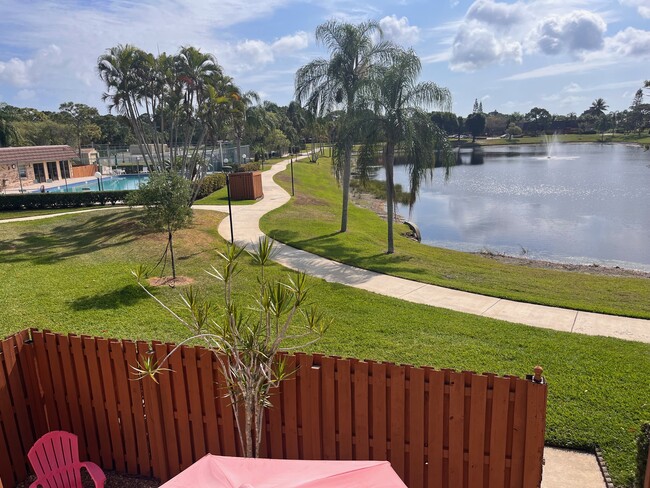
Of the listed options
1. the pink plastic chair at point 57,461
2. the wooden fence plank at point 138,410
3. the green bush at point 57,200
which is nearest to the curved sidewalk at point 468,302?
the wooden fence plank at point 138,410

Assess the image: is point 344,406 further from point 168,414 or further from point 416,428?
point 168,414

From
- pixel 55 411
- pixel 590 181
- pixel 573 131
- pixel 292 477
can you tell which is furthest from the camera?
pixel 573 131

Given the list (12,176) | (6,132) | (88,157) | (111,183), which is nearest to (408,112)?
(111,183)

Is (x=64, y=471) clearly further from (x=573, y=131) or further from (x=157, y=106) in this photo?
(x=573, y=131)

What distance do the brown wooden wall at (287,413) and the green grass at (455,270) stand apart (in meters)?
7.54

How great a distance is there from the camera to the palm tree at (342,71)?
62.8ft

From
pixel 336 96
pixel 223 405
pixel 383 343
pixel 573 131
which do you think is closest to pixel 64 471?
pixel 223 405

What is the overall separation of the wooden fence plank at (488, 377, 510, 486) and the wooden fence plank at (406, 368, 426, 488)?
0.60 m

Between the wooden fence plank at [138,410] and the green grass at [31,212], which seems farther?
the green grass at [31,212]

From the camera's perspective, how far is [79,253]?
1566 cm

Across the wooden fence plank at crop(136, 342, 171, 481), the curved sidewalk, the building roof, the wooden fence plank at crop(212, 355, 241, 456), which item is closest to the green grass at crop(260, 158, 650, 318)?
the curved sidewalk

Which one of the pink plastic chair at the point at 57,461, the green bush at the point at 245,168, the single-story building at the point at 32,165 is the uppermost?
the single-story building at the point at 32,165

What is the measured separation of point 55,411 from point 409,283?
9.01 meters

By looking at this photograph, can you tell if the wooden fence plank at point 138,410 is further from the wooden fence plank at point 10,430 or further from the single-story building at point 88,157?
the single-story building at point 88,157
